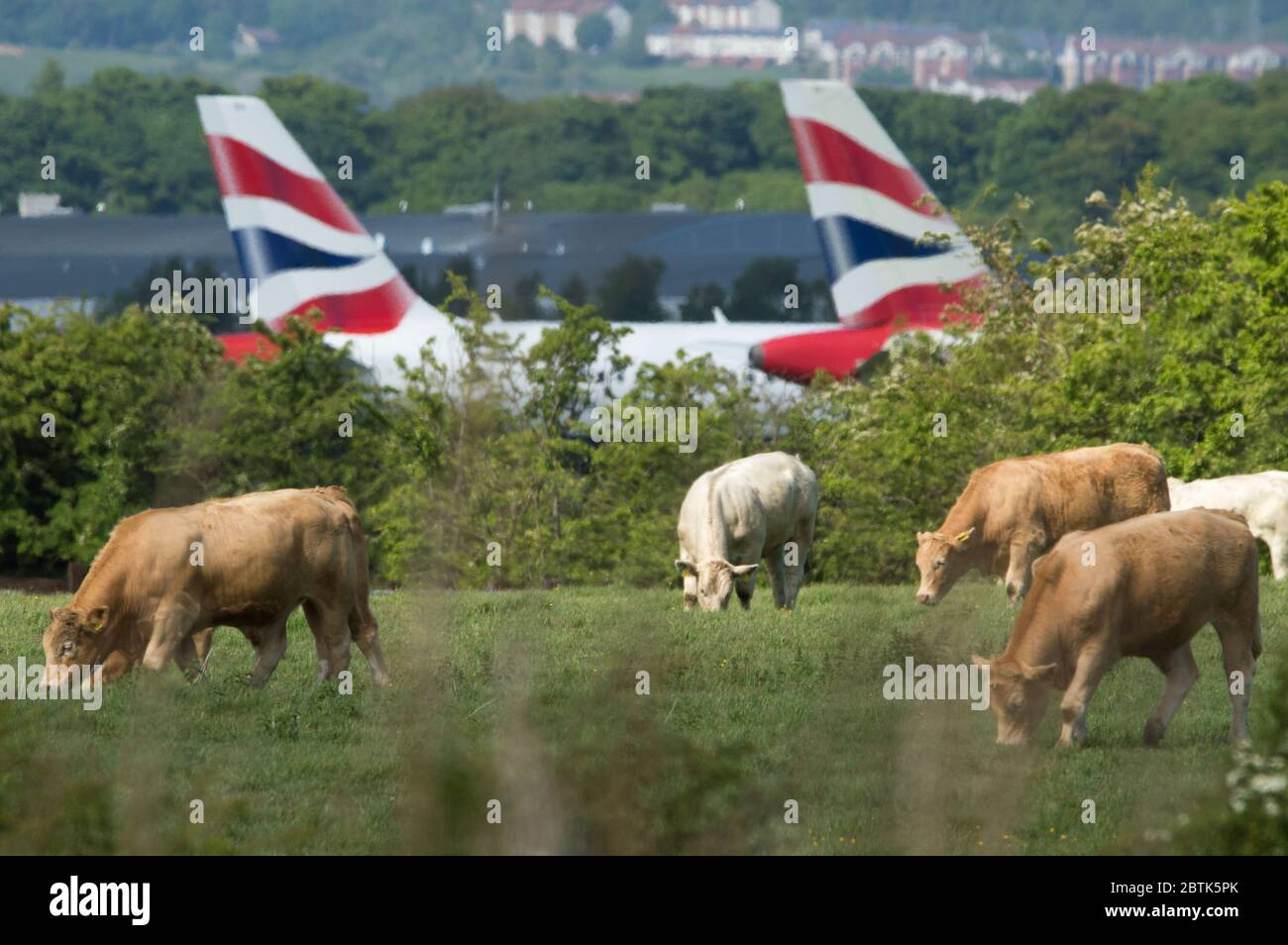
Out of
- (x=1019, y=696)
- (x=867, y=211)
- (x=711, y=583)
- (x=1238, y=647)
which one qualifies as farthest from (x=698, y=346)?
(x=1019, y=696)

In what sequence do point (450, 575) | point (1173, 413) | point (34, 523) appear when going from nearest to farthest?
1. point (1173, 413)
2. point (450, 575)
3. point (34, 523)

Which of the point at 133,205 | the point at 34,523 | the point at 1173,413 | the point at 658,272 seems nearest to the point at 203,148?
the point at 133,205

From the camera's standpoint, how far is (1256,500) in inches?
985

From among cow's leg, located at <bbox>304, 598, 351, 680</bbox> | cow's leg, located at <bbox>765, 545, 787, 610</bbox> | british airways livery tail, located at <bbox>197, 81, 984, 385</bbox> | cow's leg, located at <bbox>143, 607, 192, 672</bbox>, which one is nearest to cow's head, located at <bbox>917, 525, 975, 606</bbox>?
cow's leg, located at <bbox>765, 545, 787, 610</bbox>

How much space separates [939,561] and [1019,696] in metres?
6.18

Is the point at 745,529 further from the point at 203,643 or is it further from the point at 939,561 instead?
the point at 203,643

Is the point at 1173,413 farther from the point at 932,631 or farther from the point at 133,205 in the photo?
the point at 133,205

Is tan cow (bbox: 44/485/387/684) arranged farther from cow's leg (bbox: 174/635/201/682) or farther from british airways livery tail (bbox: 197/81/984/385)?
british airways livery tail (bbox: 197/81/984/385)

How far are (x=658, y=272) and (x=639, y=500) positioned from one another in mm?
67495

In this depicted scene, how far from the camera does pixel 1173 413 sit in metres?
32.7

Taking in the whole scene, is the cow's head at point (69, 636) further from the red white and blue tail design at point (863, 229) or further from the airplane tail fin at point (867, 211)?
the airplane tail fin at point (867, 211)

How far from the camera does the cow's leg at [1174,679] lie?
13953mm

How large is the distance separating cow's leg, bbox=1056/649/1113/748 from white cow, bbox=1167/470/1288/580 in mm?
11280

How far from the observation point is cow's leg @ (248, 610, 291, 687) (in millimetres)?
15578
